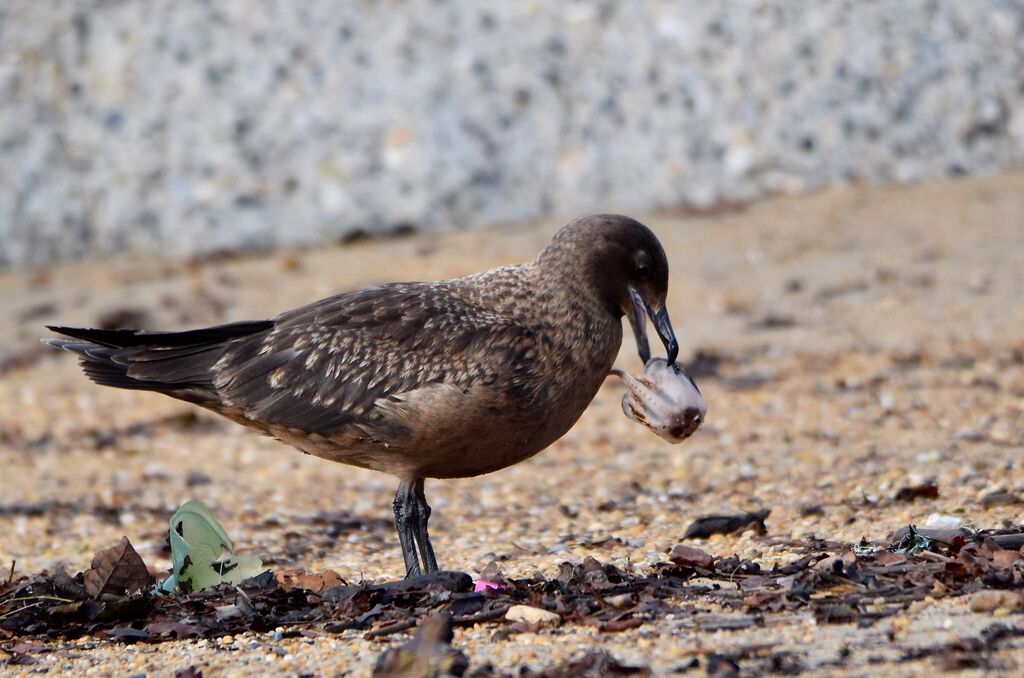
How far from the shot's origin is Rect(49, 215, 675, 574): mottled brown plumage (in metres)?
5.35

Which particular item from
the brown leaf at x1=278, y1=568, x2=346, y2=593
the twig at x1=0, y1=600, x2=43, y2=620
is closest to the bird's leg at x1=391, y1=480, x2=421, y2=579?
the brown leaf at x1=278, y1=568, x2=346, y2=593

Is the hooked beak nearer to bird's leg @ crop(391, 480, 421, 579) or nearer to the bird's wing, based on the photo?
the bird's wing

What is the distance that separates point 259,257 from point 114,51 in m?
2.55

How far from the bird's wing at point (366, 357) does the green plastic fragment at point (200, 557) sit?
1.62 ft

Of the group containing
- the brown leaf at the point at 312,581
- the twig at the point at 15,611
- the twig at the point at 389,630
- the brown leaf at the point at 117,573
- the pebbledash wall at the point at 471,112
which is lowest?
the twig at the point at 389,630

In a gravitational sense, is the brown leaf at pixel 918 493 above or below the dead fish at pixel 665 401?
below

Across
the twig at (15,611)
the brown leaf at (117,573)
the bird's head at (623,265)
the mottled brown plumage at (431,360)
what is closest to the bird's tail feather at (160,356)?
the mottled brown plumage at (431,360)

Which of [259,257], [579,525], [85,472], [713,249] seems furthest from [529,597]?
[259,257]

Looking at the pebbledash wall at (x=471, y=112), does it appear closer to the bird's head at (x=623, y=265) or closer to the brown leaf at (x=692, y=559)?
the bird's head at (x=623, y=265)

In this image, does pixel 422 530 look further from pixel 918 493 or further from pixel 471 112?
pixel 471 112

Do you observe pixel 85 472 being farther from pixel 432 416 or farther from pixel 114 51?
pixel 114 51

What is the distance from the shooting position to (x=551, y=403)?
17.6ft

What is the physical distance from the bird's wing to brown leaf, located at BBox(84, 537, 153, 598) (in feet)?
→ 2.49

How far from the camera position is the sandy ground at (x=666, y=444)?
444cm
